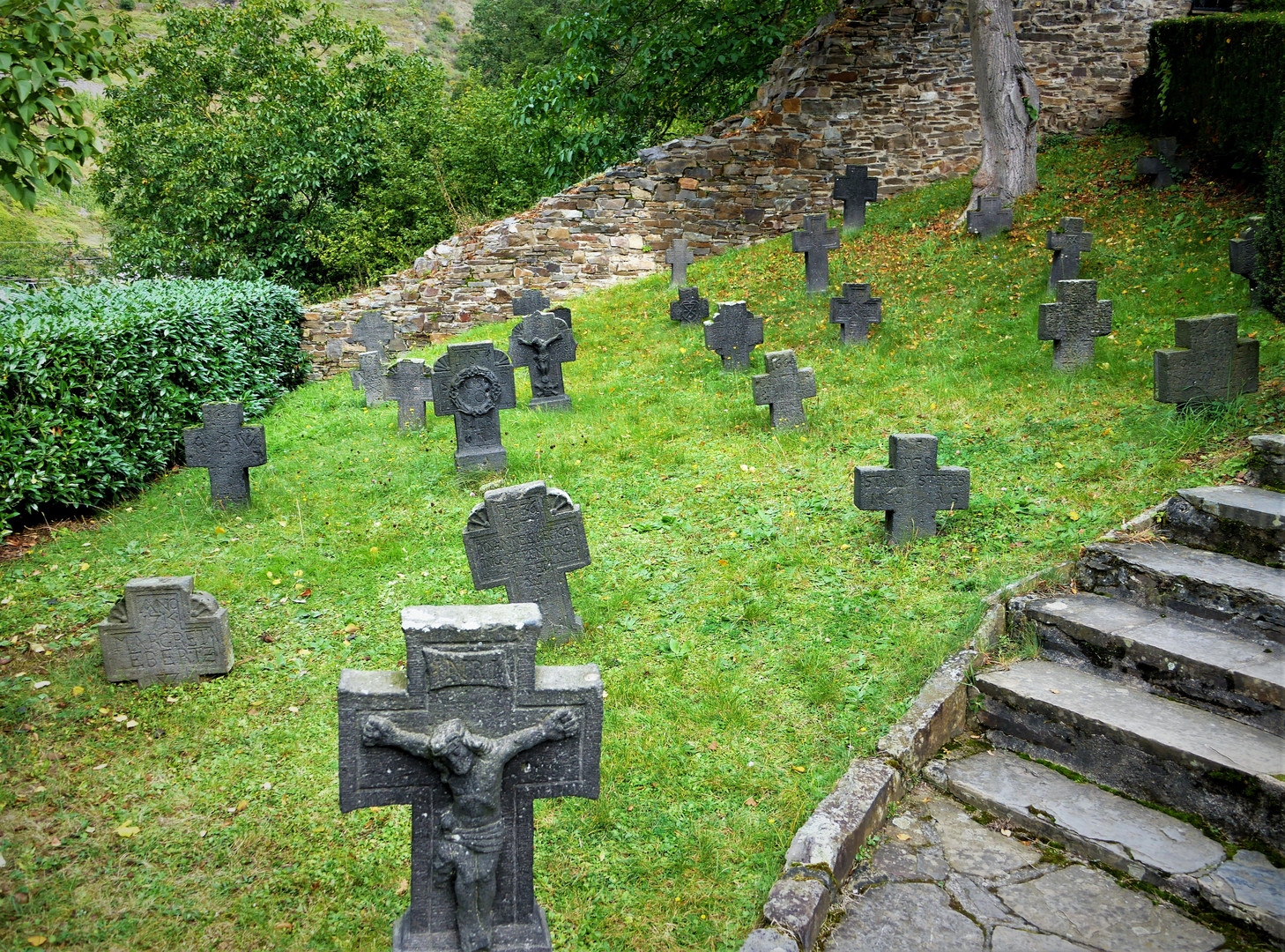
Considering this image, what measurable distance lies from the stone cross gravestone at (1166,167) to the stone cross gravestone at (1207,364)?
8158 mm

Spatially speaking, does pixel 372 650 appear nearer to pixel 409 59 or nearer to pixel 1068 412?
pixel 1068 412

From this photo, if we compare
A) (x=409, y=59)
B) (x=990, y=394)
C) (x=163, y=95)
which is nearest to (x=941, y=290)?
(x=990, y=394)

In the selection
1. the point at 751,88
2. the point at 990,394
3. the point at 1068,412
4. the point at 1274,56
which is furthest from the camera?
the point at 751,88

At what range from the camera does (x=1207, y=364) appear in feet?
21.0

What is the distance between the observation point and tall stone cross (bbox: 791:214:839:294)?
40.0 ft

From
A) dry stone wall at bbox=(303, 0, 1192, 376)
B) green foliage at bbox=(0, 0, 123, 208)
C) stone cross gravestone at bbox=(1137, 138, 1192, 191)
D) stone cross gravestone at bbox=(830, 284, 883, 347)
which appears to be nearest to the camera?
green foliage at bbox=(0, 0, 123, 208)

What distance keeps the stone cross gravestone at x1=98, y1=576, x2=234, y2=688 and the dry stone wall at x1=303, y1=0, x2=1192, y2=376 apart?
1205 cm

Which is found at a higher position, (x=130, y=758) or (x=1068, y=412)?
(x=1068, y=412)

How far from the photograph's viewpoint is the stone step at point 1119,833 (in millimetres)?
3262

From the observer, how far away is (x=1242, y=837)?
3.52 m

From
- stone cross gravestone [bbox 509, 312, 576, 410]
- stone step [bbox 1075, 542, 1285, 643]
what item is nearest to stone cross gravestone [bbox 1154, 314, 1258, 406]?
stone step [bbox 1075, 542, 1285, 643]

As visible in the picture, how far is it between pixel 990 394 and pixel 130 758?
7.23m

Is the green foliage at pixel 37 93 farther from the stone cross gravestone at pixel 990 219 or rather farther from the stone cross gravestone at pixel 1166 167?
the stone cross gravestone at pixel 1166 167

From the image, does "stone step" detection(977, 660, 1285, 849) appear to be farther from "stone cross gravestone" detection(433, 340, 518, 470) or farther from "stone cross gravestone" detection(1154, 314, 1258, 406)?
"stone cross gravestone" detection(433, 340, 518, 470)
